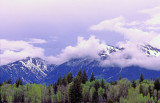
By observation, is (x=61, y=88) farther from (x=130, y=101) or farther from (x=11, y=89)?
(x=130, y=101)

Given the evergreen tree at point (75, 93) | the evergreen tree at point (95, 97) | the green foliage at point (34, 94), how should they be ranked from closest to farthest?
the evergreen tree at point (75, 93) → the evergreen tree at point (95, 97) → the green foliage at point (34, 94)

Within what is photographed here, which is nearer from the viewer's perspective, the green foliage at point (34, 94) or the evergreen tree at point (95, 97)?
the evergreen tree at point (95, 97)

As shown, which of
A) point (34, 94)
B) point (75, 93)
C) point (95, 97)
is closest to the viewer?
point (75, 93)

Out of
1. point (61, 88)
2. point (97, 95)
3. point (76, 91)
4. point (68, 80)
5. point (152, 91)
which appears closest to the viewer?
point (76, 91)

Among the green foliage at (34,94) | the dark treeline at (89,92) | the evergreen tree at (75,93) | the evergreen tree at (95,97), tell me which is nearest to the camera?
the evergreen tree at (75,93)

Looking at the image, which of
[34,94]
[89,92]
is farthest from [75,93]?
[34,94]

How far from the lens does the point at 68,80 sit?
185 metres

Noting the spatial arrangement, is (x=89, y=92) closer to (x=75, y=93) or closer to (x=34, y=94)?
(x=34, y=94)

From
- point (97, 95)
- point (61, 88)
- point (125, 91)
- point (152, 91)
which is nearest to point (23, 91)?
point (61, 88)

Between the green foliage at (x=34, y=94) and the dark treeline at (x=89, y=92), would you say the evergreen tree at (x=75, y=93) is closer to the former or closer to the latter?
the dark treeline at (x=89, y=92)

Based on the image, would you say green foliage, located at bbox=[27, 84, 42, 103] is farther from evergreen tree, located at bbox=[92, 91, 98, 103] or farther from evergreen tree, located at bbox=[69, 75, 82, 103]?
evergreen tree, located at bbox=[69, 75, 82, 103]

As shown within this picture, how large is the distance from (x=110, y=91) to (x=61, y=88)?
1435 inches

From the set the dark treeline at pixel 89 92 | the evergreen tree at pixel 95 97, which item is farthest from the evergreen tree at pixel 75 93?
the evergreen tree at pixel 95 97

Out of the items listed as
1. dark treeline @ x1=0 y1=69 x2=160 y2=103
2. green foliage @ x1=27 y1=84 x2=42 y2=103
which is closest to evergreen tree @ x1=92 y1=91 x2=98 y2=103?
dark treeline @ x1=0 y1=69 x2=160 y2=103
